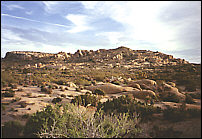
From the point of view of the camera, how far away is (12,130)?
5.11 meters

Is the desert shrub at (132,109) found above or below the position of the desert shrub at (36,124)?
above

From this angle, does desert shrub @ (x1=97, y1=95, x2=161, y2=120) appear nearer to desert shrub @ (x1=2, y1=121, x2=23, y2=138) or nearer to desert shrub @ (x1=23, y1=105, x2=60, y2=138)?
desert shrub @ (x1=23, y1=105, x2=60, y2=138)

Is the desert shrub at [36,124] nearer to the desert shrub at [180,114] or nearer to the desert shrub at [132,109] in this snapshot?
the desert shrub at [132,109]

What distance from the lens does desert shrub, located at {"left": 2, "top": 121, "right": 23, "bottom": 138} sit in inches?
192

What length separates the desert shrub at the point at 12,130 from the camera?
16.0 ft

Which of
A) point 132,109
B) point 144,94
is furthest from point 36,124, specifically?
point 144,94

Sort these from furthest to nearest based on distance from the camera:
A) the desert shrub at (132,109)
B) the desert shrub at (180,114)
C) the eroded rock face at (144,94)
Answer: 1. the eroded rock face at (144,94)
2. the desert shrub at (132,109)
3. the desert shrub at (180,114)

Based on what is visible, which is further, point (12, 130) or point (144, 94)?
point (144, 94)

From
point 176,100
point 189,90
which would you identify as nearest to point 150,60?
point 189,90

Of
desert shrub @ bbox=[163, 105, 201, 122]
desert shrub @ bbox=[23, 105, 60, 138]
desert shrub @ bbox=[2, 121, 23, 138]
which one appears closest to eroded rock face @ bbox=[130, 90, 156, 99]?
desert shrub @ bbox=[163, 105, 201, 122]

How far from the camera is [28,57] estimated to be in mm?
74438

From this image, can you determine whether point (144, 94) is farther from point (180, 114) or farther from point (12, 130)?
point (12, 130)

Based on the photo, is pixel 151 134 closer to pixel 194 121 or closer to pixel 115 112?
pixel 194 121

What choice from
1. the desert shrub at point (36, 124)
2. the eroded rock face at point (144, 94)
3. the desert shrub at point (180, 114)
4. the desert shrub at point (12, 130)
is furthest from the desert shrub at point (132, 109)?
the eroded rock face at point (144, 94)
